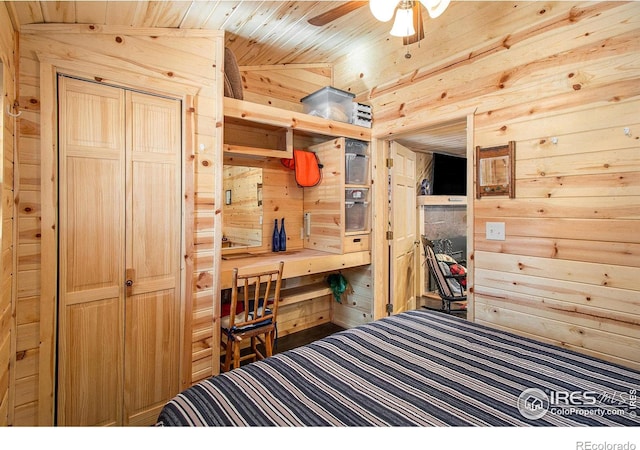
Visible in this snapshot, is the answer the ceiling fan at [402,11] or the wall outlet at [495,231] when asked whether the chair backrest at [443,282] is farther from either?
the ceiling fan at [402,11]

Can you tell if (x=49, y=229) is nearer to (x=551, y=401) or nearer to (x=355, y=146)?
(x=551, y=401)

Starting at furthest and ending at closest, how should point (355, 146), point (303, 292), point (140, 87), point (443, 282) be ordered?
point (443, 282), point (303, 292), point (355, 146), point (140, 87)

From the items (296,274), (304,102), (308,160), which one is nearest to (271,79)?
(304,102)

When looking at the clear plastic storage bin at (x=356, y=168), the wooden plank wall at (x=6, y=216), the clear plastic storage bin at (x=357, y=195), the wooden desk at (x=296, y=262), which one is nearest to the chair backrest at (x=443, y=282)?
the wooden desk at (x=296, y=262)

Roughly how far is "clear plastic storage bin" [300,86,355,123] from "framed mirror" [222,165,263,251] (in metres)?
0.78

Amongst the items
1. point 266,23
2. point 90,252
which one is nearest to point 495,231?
point 266,23

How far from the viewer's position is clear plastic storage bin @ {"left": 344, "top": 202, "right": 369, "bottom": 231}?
3139mm

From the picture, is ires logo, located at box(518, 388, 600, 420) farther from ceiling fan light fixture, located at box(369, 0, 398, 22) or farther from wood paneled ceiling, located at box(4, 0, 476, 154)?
wood paneled ceiling, located at box(4, 0, 476, 154)

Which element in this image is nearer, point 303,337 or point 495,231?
point 495,231

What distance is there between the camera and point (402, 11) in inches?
63.2

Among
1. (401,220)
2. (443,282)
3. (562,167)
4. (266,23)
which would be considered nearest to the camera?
(562,167)

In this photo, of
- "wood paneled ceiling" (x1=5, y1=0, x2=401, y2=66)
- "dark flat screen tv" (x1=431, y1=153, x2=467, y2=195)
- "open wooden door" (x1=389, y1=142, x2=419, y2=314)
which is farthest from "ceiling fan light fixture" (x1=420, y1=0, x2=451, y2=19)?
"dark flat screen tv" (x1=431, y1=153, x2=467, y2=195)

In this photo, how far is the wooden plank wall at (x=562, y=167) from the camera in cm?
177

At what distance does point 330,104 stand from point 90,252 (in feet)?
7.31
